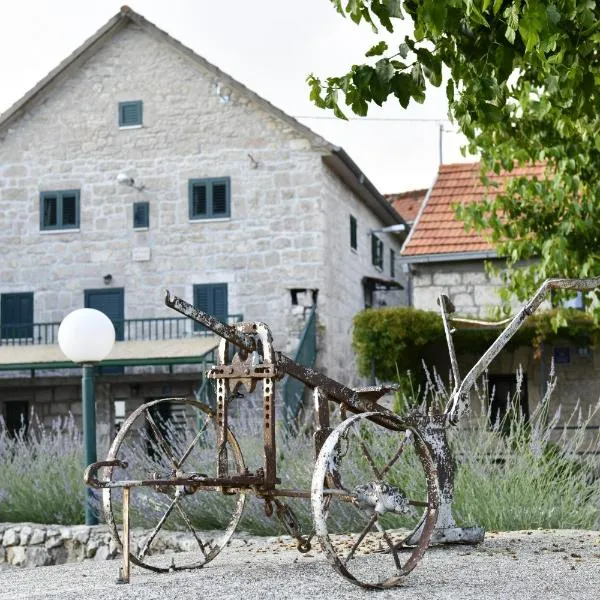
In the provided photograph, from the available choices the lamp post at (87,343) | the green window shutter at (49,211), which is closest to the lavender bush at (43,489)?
the lamp post at (87,343)

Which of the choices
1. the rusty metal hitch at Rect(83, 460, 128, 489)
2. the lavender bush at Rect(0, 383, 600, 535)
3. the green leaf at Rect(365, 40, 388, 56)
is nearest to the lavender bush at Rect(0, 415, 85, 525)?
the lavender bush at Rect(0, 383, 600, 535)

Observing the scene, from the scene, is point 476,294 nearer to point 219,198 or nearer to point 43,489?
point 219,198

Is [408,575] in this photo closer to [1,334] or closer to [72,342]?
[72,342]

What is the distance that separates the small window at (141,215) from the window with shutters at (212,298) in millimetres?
1953

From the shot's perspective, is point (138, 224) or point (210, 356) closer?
point (210, 356)

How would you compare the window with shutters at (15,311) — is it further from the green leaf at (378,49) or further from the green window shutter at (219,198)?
the green leaf at (378,49)

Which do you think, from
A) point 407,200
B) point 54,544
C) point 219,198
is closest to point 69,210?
point 219,198

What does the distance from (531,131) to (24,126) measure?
16.8 metres

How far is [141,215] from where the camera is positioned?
24484mm

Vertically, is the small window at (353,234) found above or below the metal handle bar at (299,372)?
above

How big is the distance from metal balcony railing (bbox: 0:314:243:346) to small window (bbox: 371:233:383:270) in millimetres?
6399

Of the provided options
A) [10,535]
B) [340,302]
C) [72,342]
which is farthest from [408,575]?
[340,302]

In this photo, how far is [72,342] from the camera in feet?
32.6

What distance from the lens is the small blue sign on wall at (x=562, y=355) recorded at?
2183 centimetres
